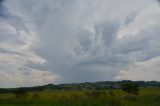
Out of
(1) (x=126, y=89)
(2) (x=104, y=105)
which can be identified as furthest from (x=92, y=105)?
(1) (x=126, y=89)

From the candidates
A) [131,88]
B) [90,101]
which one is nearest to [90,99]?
[90,101]

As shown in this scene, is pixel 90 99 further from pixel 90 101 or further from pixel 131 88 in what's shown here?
pixel 131 88

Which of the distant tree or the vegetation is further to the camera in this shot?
the distant tree

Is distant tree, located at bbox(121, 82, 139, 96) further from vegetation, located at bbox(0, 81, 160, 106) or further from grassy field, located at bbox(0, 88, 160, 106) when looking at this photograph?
grassy field, located at bbox(0, 88, 160, 106)

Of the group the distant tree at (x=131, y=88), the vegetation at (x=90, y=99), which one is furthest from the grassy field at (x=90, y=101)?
the distant tree at (x=131, y=88)

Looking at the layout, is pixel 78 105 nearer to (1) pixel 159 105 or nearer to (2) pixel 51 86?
(1) pixel 159 105

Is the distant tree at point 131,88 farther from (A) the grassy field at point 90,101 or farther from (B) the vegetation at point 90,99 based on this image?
(A) the grassy field at point 90,101

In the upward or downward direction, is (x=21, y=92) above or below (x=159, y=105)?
above

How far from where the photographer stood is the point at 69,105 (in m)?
28.8

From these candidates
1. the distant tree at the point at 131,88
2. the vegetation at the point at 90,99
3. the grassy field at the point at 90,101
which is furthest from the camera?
the distant tree at the point at 131,88

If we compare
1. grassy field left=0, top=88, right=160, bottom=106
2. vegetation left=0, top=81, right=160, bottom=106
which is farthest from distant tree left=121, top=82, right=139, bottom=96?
grassy field left=0, top=88, right=160, bottom=106

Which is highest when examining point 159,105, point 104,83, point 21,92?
point 104,83

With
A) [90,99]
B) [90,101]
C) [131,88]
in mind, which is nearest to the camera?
[90,101]

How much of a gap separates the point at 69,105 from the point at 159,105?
7.98 metres
